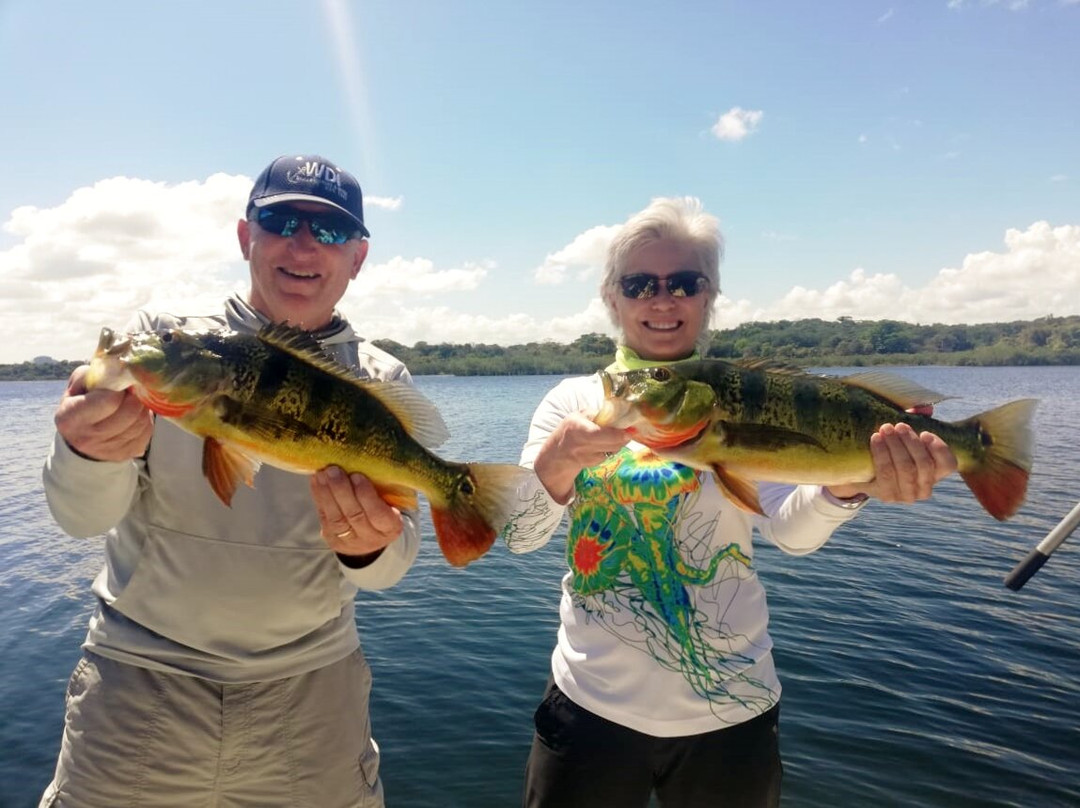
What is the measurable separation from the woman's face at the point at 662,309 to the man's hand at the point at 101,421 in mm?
2355

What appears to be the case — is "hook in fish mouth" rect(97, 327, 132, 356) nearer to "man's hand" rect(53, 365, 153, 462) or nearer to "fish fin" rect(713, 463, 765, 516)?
"man's hand" rect(53, 365, 153, 462)

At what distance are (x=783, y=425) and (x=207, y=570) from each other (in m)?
2.66

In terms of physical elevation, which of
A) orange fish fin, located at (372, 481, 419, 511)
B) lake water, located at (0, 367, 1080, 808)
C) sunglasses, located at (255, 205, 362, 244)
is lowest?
lake water, located at (0, 367, 1080, 808)

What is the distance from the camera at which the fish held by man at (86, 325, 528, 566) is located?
2.66 metres

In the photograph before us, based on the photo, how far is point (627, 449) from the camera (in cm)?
359

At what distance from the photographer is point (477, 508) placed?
2932 millimetres

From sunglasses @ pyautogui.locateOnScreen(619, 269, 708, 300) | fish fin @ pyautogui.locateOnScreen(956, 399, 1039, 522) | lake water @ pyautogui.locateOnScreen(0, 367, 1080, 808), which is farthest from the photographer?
lake water @ pyautogui.locateOnScreen(0, 367, 1080, 808)

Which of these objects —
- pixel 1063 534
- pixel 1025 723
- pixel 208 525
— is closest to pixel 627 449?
pixel 208 525

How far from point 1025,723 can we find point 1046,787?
1.35 m

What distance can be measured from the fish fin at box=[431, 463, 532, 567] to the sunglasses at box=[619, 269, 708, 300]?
4.14 feet

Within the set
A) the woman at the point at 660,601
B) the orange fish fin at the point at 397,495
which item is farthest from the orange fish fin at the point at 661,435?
the orange fish fin at the point at 397,495

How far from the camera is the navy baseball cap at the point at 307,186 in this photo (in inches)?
131

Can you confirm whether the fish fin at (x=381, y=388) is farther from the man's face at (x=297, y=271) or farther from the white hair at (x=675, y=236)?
the white hair at (x=675, y=236)

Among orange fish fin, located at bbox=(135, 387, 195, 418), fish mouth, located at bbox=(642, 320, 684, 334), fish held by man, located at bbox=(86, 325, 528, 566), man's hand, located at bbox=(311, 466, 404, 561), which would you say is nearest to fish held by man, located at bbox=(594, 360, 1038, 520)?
fish mouth, located at bbox=(642, 320, 684, 334)
